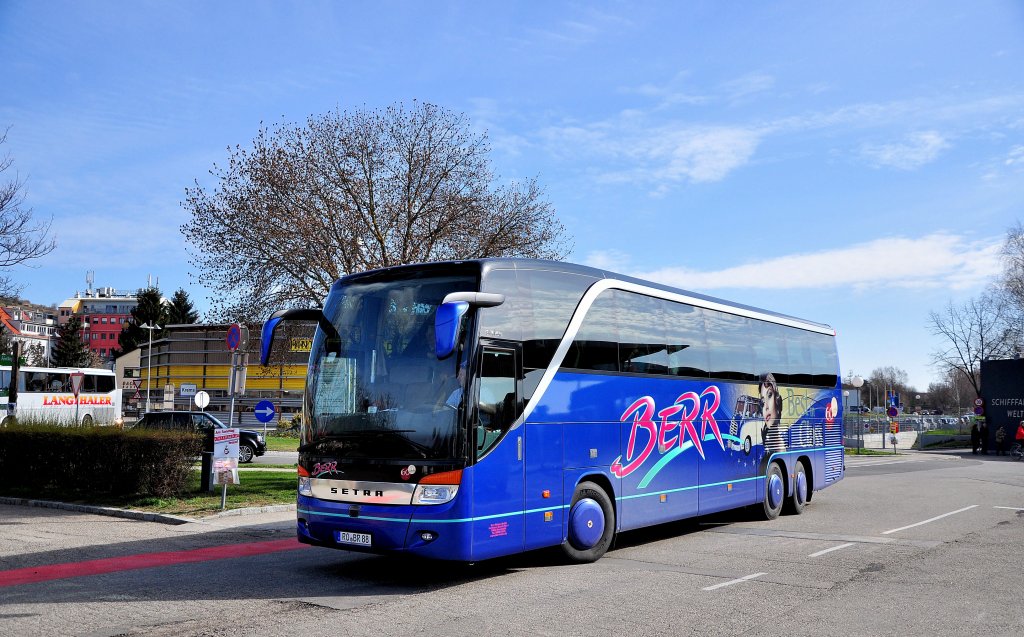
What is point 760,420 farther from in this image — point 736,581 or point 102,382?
point 102,382

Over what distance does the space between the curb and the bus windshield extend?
6.35 metres

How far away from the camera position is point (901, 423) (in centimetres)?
7319

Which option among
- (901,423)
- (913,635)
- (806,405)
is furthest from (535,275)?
(901,423)

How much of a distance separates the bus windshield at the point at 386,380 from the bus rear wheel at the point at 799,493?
9480 millimetres

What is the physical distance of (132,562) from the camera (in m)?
10.6

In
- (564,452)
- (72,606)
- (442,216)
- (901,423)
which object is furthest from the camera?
(901,423)

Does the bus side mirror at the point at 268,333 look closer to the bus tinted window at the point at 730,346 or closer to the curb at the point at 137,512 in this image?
the curb at the point at 137,512

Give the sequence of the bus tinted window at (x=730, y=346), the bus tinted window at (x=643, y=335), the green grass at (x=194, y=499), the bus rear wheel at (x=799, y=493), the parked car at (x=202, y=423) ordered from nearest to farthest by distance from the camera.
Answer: the bus tinted window at (x=643, y=335) < the bus tinted window at (x=730, y=346) < the green grass at (x=194, y=499) < the bus rear wheel at (x=799, y=493) < the parked car at (x=202, y=423)

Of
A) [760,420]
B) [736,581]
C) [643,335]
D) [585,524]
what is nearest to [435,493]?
[585,524]

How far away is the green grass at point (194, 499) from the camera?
15.5 meters

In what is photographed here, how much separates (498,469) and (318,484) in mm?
1996

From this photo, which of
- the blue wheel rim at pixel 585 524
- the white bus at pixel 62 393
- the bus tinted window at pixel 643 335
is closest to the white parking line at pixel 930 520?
the bus tinted window at pixel 643 335

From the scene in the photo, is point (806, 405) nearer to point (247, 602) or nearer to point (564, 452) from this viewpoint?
point (564, 452)

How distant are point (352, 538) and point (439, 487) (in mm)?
1168
